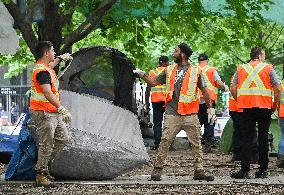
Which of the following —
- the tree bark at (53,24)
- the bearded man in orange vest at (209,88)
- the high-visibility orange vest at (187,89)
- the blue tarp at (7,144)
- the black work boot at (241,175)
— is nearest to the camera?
the high-visibility orange vest at (187,89)

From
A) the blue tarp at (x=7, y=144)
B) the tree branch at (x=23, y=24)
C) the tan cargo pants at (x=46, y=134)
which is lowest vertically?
the blue tarp at (x=7, y=144)

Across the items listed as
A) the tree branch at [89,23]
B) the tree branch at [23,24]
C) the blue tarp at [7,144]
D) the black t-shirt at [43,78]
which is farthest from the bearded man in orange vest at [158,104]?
the black t-shirt at [43,78]

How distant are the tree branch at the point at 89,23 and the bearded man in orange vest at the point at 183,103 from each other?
659 cm

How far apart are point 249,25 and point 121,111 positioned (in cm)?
773

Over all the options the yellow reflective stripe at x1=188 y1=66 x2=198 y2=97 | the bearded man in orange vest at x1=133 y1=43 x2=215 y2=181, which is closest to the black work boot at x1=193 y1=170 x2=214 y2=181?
the bearded man in orange vest at x1=133 y1=43 x2=215 y2=181

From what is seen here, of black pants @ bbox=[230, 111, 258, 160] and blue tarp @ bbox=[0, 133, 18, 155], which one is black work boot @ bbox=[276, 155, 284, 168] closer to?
black pants @ bbox=[230, 111, 258, 160]

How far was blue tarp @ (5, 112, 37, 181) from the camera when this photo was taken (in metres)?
12.6

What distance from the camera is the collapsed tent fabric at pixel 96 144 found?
12531 millimetres

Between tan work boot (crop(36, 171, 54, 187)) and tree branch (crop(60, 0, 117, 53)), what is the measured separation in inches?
299

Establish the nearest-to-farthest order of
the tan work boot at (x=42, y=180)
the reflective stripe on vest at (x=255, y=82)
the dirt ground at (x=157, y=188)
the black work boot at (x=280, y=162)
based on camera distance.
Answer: the dirt ground at (x=157, y=188)
the tan work boot at (x=42, y=180)
the reflective stripe on vest at (x=255, y=82)
the black work boot at (x=280, y=162)

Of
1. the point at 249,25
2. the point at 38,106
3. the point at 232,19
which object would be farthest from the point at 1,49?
the point at 232,19

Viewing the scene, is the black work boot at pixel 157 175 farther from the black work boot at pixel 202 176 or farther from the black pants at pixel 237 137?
the black pants at pixel 237 137

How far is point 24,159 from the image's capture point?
1262 centimetres

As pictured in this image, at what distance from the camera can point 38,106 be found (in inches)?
470
